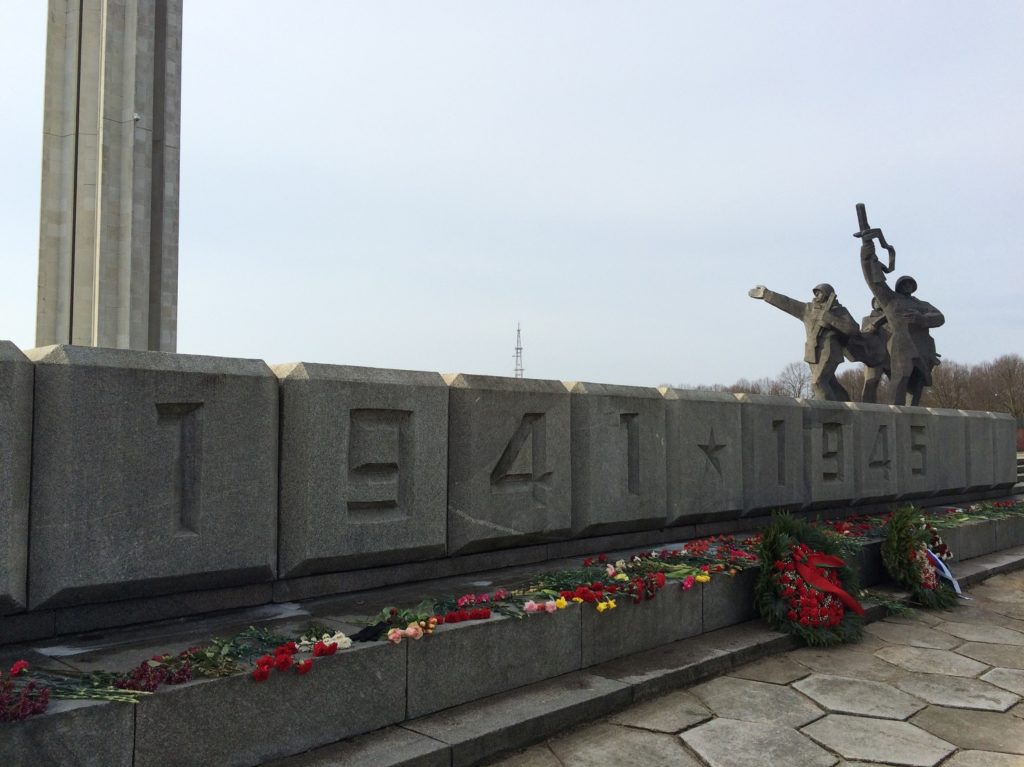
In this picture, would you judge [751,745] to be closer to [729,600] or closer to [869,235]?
[729,600]

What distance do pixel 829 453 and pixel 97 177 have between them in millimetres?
19120

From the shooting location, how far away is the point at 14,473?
9.78ft

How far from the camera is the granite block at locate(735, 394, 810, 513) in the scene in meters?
7.19

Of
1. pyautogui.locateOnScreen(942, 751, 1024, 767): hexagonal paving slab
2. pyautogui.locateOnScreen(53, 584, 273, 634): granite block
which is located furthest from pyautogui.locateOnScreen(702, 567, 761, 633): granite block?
pyautogui.locateOnScreen(53, 584, 273, 634): granite block

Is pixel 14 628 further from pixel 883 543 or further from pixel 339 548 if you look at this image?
pixel 883 543

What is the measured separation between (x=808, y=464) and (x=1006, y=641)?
273 cm

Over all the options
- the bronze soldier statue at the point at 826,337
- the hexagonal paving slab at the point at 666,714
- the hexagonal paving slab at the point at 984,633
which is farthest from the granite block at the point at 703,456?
the bronze soldier statue at the point at 826,337

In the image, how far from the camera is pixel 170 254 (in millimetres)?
21344

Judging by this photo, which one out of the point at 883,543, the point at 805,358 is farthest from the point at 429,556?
the point at 805,358

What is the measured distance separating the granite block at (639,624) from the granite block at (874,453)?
4695 mm

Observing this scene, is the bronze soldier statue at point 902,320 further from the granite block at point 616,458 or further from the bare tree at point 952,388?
the bare tree at point 952,388

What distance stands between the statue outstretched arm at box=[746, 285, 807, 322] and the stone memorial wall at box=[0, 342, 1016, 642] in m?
6.57

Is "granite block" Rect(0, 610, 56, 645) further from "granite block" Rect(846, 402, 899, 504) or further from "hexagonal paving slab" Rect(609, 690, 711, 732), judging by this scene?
"granite block" Rect(846, 402, 899, 504)

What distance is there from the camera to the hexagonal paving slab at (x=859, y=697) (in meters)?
3.85
